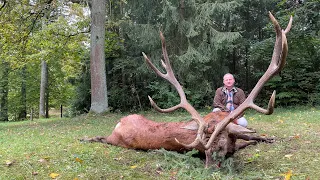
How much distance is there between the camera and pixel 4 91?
27391 millimetres

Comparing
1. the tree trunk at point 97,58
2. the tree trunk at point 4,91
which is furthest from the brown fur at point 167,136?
the tree trunk at point 4,91

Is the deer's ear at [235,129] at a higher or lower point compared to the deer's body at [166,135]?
higher

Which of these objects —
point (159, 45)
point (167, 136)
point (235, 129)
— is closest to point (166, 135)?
point (167, 136)

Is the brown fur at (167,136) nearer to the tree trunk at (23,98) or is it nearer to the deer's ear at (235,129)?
the deer's ear at (235,129)

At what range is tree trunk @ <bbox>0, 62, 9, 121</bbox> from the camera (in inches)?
1029

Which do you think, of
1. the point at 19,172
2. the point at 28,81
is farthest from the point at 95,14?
the point at 28,81

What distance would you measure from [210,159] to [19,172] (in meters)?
2.49

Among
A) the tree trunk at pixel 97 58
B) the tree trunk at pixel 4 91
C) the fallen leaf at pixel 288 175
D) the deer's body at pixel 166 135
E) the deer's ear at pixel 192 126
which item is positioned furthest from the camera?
the tree trunk at pixel 4 91

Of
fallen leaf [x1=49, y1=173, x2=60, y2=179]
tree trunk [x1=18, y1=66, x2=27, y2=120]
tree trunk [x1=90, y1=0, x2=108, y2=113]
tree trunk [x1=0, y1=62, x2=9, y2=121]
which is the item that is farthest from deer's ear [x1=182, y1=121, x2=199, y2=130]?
tree trunk [x1=18, y1=66, x2=27, y2=120]

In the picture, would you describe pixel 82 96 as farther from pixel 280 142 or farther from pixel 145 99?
pixel 280 142

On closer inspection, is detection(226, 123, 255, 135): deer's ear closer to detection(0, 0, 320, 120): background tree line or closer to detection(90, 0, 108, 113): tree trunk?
detection(90, 0, 108, 113): tree trunk

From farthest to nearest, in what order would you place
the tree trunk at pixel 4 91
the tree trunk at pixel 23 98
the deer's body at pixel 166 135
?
the tree trunk at pixel 23 98, the tree trunk at pixel 4 91, the deer's body at pixel 166 135

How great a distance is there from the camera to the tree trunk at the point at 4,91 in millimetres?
26134

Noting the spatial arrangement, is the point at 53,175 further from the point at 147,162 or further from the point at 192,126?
the point at 192,126
